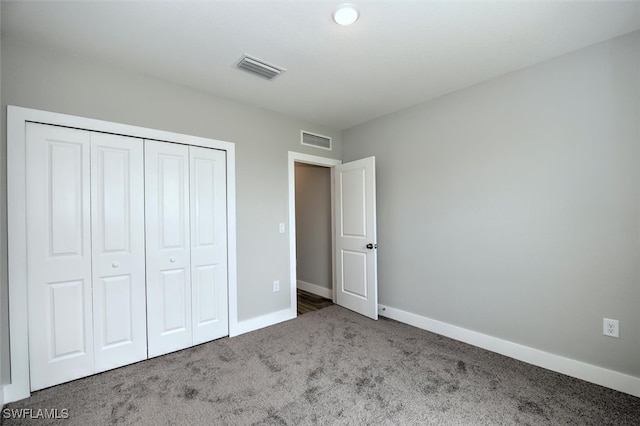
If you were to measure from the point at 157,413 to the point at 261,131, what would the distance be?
269 cm

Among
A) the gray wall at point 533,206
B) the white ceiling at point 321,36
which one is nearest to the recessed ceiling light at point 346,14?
the white ceiling at point 321,36

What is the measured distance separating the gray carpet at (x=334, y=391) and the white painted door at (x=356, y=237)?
85 cm

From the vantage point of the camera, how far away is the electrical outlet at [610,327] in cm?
203

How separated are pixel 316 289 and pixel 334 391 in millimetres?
2595

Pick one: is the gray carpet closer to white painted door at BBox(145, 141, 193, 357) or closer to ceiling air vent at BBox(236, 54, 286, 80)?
white painted door at BBox(145, 141, 193, 357)

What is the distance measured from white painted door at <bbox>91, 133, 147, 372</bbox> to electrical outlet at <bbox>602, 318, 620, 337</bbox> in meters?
3.67

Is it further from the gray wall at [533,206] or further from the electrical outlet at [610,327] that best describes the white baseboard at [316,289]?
the electrical outlet at [610,327]

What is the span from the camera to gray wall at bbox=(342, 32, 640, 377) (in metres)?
2.02

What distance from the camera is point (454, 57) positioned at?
2.28 meters

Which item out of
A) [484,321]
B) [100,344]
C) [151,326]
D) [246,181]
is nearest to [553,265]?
[484,321]

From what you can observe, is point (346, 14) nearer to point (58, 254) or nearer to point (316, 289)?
point (58, 254)

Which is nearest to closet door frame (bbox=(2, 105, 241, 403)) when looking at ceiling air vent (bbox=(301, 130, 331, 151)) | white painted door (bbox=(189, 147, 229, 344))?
white painted door (bbox=(189, 147, 229, 344))
